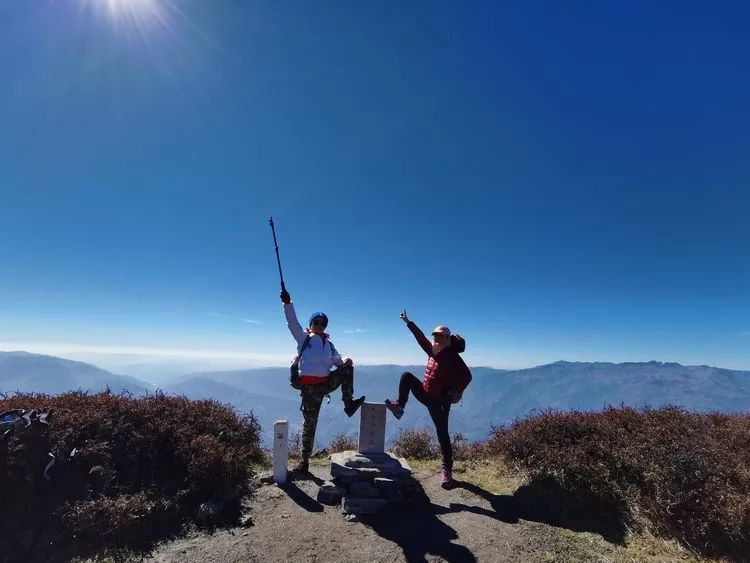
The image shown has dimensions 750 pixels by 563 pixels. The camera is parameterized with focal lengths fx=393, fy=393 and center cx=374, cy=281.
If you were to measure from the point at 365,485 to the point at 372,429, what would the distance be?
131 cm

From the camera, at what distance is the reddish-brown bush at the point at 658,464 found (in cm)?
571

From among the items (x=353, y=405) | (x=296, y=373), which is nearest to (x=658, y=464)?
(x=353, y=405)

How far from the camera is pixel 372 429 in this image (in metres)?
8.48

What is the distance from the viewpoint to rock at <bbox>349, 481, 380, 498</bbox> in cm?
729

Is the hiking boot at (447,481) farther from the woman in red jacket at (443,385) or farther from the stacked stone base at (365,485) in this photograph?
the stacked stone base at (365,485)

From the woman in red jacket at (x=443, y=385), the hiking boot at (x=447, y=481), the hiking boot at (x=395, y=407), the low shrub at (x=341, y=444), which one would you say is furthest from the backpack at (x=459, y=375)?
the low shrub at (x=341, y=444)

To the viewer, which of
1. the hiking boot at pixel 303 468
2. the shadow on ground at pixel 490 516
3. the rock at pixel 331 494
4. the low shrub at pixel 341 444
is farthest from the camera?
the low shrub at pixel 341 444

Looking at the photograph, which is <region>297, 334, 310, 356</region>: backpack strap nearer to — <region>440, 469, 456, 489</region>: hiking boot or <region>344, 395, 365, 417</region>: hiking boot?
<region>344, 395, 365, 417</region>: hiking boot

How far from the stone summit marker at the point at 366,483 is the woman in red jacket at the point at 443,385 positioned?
97cm

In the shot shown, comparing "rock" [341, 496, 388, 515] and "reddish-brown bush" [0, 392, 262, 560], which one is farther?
"rock" [341, 496, 388, 515]

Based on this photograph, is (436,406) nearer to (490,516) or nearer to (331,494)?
(490,516)

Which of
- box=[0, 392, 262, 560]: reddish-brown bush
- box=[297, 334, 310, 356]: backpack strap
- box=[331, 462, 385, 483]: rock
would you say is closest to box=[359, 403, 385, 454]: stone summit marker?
box=[331, 462, 385, 483]: rock

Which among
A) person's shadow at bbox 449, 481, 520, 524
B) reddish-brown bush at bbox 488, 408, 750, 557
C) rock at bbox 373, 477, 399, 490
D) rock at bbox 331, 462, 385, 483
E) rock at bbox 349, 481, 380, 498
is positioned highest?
reddish-brown bush at bbox 488, 408, 750, 557

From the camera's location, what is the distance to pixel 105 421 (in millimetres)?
8023
